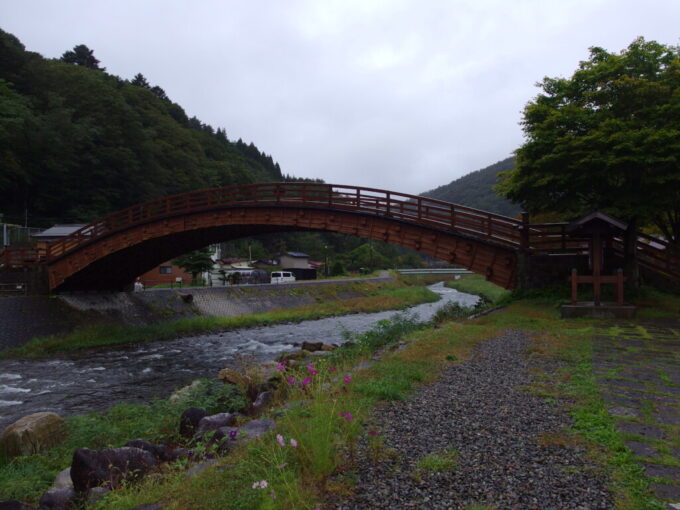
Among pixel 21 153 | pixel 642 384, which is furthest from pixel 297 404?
pixel 21 153

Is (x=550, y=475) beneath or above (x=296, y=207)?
beneath

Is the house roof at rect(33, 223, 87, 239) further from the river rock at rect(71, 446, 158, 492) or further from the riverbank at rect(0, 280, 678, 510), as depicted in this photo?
the river rock at rect(71, 446, 158, 492)

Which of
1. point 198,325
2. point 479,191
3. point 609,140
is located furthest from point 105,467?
point 479,191

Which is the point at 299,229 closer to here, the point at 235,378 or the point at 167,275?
the point at 235,378

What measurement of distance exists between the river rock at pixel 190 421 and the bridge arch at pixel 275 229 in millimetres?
Answer: 12285

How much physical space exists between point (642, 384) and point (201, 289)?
3084cm

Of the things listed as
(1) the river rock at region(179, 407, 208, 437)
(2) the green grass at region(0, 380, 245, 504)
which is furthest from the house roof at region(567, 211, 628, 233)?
(1) the river rock at region(179, 407, 208, 437)

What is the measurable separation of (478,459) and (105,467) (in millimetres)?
4640

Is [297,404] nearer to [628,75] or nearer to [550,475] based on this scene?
[550,475]

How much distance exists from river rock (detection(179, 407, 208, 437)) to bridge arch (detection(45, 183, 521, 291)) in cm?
1229

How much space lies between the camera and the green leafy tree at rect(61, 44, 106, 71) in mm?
80875

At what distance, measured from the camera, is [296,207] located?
21672 mm

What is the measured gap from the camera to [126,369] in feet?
55.7

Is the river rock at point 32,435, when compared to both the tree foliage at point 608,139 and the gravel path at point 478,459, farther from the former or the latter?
the tree foliage at point 608,139
